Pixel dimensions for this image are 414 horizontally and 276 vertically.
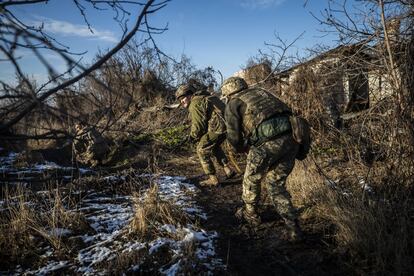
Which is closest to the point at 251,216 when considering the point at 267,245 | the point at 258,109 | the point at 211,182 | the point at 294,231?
the point at 267,245

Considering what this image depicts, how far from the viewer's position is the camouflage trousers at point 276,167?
3.59m

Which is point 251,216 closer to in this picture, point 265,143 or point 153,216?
point 265,143

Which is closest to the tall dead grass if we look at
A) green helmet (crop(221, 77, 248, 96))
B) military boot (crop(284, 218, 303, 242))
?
military boot (crop(284, 218, 303, 242))

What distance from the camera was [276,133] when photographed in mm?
3629

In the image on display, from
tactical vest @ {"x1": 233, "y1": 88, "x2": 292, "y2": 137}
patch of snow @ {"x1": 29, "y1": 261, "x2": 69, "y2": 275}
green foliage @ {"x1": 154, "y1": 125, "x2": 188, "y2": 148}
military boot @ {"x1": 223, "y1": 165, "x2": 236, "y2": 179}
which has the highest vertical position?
green foliage @ {"x1": 154, "y1": 125, "x2": 188, "y2": 148}

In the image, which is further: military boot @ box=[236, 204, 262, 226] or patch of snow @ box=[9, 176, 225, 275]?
military boot @ box=[236, 204, 262, 226]

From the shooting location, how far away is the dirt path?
3012mm

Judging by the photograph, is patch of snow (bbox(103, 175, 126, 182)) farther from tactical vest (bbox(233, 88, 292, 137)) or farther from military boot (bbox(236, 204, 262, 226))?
tactical vest (bbox(233, 88, 292, 137))

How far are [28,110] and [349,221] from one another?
9.51 ft

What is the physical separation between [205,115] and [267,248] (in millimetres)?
3183

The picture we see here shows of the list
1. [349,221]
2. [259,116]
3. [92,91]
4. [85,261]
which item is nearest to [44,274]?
[85,261]

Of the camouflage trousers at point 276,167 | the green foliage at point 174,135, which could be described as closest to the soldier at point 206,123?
the camouflage trousers at point 276,167

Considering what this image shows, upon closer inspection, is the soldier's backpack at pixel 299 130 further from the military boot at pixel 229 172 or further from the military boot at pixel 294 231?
the military boot at pixel 229 172

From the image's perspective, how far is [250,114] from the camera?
150 inches
